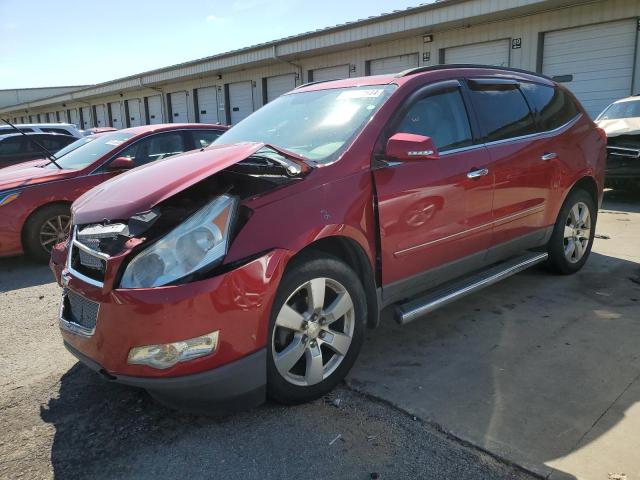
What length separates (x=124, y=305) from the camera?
2.34m

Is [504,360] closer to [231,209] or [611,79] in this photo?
[231,209]

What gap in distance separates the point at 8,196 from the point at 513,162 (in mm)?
5293

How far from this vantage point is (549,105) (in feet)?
15.1

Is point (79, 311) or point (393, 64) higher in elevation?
point (393, 64)

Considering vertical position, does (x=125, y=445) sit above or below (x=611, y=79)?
below

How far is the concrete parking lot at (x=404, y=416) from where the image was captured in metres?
2.37

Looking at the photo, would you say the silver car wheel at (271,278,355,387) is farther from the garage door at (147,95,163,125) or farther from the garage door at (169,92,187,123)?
the garage door at (147,95,163,125)

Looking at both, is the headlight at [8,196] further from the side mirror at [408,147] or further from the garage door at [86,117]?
the garage door at [86,117]

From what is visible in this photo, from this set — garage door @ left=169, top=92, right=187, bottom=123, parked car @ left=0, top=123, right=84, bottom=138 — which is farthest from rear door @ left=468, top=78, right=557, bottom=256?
garage door @ left=169, top=92, right=187, bottom=123

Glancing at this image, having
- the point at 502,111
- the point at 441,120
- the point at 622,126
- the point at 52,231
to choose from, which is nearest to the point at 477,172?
the point at 441,120

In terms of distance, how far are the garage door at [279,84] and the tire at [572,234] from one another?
53.3 feet

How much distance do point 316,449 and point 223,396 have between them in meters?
0.51

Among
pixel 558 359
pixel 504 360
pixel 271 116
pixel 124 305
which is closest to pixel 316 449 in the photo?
pixel 124 305

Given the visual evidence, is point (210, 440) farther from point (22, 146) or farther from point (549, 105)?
point (22, 146)
